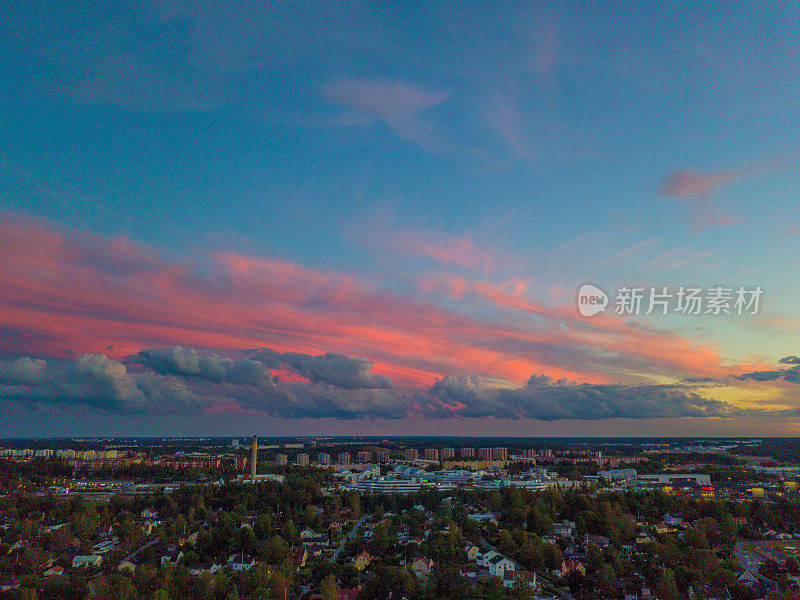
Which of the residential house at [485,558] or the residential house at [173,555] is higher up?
the residential house at [485,558]

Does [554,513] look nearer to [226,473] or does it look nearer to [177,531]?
[177,531]

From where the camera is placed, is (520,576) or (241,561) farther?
(241,561)

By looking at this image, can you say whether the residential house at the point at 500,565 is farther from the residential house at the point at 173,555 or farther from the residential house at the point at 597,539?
the residential house at the point at 173,555

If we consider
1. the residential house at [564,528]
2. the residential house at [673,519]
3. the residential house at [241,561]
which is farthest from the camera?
the residential house at [673,519]

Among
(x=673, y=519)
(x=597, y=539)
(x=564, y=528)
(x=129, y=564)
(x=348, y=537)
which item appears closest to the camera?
(x=129, y=564)

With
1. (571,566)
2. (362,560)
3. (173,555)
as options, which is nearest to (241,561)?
(173,555)

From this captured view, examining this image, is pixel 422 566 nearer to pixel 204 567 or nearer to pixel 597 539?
pixel 204 567

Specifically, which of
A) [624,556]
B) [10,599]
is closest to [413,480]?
[624,556]

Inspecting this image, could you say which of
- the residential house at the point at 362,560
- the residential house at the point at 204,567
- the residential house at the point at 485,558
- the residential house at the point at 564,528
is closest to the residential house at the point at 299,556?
the residential house at the point at 362,560

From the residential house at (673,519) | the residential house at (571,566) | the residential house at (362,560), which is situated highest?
the residential house at (571,566)

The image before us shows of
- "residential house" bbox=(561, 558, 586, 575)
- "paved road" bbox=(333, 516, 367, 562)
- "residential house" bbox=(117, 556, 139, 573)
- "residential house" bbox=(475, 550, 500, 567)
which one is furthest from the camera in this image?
"paved road" bbox=(333, 516, 367, 562)

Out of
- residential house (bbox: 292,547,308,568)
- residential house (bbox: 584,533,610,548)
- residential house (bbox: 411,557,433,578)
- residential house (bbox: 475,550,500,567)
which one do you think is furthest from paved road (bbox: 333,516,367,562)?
residential house (bbox: 584,533,610,548)

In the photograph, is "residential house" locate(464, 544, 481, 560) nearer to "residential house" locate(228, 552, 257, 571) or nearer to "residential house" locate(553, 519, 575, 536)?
"residential house" locate(553, 519, 575, 536)
